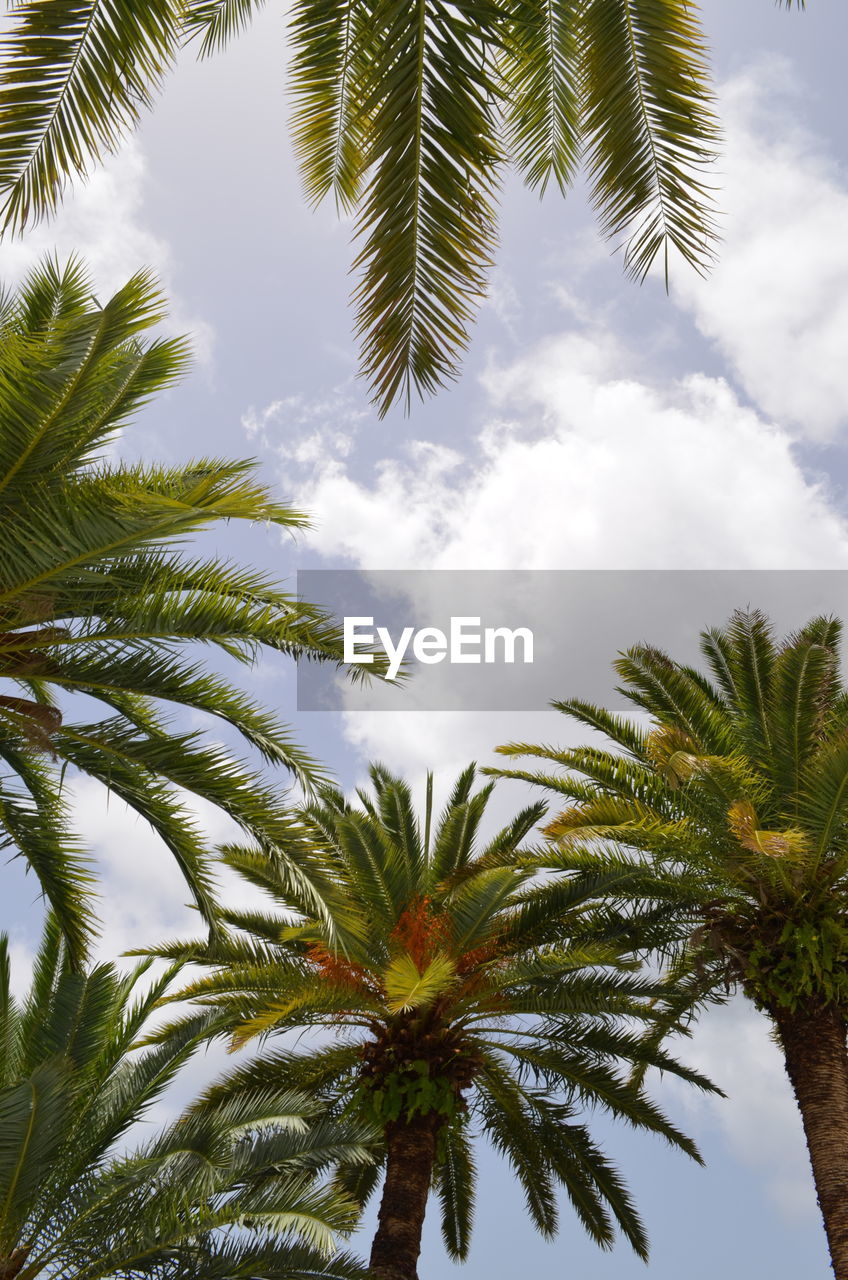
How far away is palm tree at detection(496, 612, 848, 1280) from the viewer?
13172mm

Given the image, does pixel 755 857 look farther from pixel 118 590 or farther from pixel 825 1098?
pixel 118 590

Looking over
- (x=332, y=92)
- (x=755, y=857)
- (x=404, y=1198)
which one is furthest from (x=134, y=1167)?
(x=332, y=92)

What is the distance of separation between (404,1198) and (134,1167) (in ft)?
14.4

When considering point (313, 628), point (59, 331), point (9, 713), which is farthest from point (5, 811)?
point (59, 331)

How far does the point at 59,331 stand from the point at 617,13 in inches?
174

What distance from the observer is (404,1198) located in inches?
559

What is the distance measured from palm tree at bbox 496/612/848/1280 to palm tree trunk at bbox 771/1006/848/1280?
0.01m

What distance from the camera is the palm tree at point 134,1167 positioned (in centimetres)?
995

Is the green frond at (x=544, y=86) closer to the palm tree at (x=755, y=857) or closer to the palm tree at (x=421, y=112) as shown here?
the palm tree at (x=421, y=112)

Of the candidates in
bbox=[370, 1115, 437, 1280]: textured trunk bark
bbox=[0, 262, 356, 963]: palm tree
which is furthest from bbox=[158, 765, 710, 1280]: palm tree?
bbox=[0, 262, 356, 963]: palm tree

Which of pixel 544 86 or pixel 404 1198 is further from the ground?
pixel 544 86

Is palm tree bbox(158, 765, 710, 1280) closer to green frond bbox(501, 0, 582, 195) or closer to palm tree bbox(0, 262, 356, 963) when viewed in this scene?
palm tree bbox(0, 262, 356, 963)

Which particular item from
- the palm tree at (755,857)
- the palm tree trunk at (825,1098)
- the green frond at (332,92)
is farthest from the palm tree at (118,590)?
the palm tree trunk at (825,1098)

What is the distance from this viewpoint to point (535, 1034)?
15.3m
